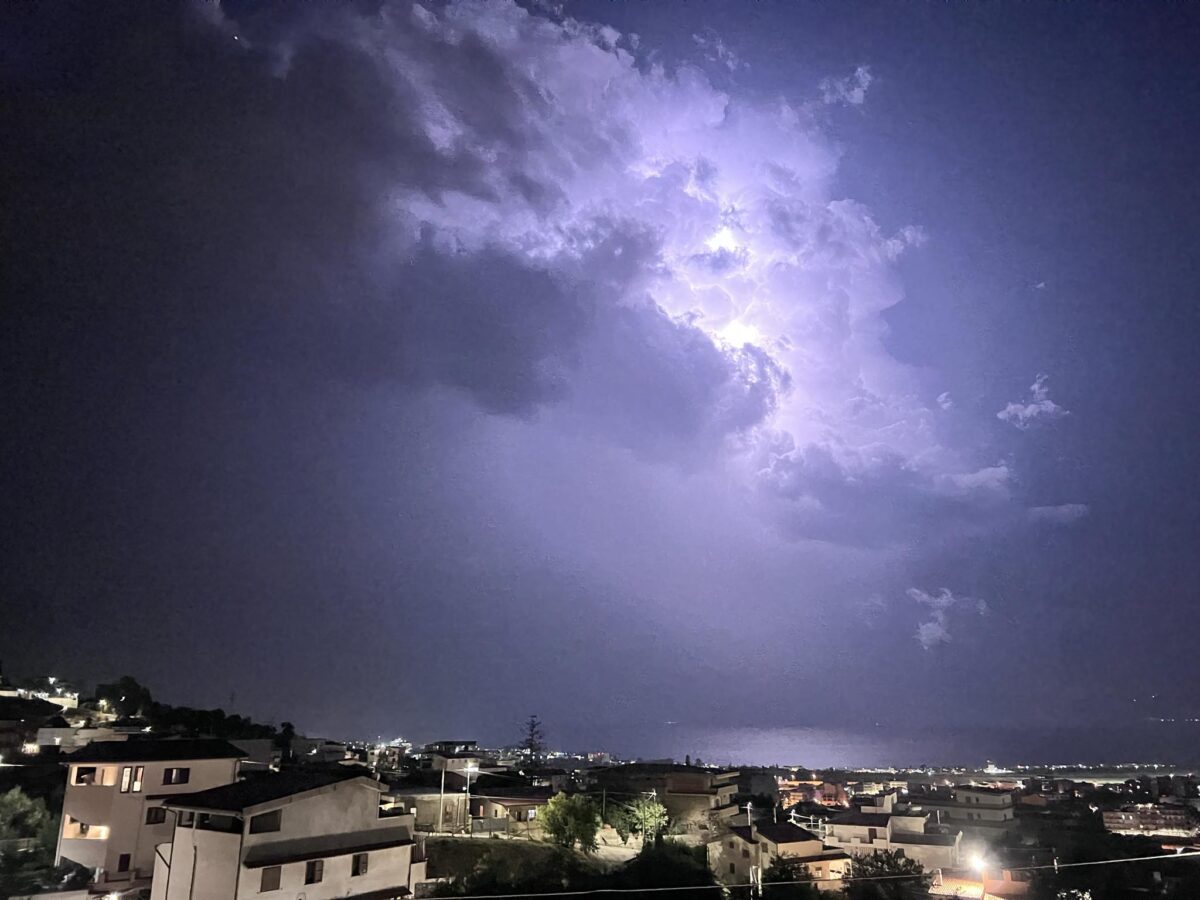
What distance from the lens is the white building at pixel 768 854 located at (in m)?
29.4

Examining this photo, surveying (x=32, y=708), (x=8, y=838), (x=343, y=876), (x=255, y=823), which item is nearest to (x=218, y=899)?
(x=255, y=823)

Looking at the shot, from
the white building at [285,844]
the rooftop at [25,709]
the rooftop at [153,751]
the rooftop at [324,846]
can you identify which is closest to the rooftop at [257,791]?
the white building at [285,844]

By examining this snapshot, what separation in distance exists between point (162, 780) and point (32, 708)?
2898cm

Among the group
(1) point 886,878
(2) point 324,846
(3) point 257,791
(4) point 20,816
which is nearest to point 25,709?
(4) point 20,816

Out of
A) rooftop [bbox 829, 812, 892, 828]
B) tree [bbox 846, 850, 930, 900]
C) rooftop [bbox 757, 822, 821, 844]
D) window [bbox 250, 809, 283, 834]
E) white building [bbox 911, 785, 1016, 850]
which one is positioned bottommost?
white building [bbox 911, 785, 1016, 850]

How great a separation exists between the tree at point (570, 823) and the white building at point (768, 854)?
19.1 ft

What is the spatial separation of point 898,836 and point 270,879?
29.7 meters

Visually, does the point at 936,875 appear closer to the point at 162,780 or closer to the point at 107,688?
the point at 162,780

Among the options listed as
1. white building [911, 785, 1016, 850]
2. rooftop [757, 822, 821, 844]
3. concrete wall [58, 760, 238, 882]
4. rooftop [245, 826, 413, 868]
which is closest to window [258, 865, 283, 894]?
rooftop [245, 826, 413, 868]

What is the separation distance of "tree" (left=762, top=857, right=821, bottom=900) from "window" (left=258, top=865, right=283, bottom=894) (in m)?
14.9

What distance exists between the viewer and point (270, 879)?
54.1ft

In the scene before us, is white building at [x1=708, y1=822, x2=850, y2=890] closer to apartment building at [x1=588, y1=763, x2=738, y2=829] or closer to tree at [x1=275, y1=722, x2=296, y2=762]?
apartment building at [x1=588, y1=763, x2=738, y2=829]

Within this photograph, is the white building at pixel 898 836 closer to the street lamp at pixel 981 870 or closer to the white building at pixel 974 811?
the street lamp at pixel 981 870

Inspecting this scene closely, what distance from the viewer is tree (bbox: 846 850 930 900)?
2664cm
